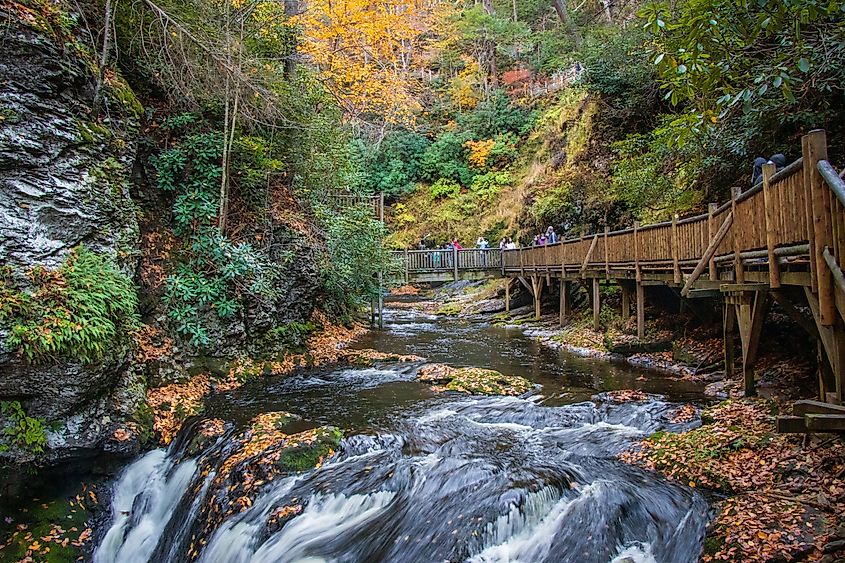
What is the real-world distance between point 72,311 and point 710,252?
1006 centimetres

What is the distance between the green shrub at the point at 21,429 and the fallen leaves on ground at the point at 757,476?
7.54 m

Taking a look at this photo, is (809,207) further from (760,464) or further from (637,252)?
(637,252)

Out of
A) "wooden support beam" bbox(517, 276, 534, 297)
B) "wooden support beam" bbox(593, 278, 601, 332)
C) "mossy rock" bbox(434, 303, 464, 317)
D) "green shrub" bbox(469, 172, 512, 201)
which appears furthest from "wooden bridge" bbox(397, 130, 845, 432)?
"green shrub" bbox(469, 172, 512, 201)

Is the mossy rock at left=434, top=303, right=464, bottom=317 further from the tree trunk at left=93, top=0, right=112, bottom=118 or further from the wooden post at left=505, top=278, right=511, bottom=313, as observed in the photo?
the tree trunk at left=93, top=0, right=112, bottom=118

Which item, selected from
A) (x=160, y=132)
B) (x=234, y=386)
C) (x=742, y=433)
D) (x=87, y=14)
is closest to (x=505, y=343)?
(x=234, y=386)

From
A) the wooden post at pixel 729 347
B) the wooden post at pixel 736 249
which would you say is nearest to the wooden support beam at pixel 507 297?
the wooden post at pixel 729 347

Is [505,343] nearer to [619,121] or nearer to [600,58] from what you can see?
[619,121]

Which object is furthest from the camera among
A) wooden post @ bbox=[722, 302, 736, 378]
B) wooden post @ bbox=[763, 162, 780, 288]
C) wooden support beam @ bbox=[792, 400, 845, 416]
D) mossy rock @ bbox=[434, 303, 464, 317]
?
mossy rock @ bbox=[434, 303, 464, 317]

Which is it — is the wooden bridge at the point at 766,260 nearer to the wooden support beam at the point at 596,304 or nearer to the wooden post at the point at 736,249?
the wooden post at the point at 736,249

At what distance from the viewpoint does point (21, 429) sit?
247 inches

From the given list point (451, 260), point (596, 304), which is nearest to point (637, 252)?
point (596, 304)

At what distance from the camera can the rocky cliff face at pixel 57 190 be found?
660cm

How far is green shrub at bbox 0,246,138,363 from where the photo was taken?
6.29 meters

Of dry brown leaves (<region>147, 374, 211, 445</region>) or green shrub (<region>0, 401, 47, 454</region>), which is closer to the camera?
green shrub (<region>0, 401, 47, 454</region>)
